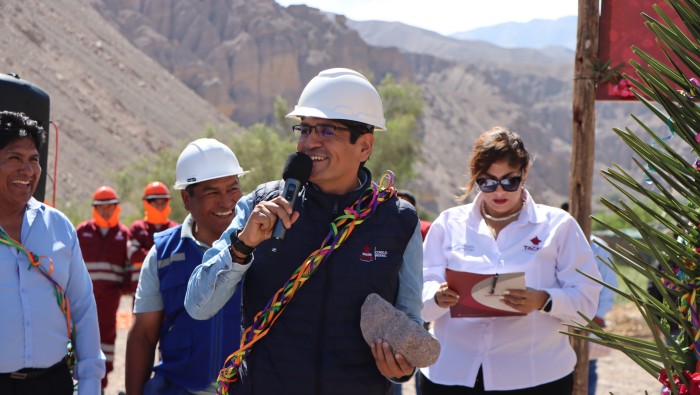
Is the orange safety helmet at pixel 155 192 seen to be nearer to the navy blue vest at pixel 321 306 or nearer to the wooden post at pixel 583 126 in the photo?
the wooden post at pixel 583 126

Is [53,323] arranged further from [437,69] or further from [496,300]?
[437,69]

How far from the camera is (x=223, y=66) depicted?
72.6m

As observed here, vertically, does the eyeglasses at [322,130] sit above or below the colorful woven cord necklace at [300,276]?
above

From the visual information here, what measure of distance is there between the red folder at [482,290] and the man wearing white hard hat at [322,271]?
112 centimetres

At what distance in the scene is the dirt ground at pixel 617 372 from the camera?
985 centimetres

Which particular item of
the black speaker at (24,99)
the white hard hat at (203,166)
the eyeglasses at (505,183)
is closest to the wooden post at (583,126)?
the eyeglasses at (505,183)

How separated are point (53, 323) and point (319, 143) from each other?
63.3 inches

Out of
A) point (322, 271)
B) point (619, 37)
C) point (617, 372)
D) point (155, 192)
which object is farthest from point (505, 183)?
point (617, 372)

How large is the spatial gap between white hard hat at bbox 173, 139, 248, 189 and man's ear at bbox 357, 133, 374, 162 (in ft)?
3.68

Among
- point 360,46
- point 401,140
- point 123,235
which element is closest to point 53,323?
point 123,235

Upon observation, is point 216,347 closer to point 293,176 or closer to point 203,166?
point 203,166

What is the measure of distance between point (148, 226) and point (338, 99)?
6031mm

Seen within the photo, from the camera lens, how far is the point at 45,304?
3.52 metres

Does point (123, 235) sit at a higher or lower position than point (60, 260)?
lower
